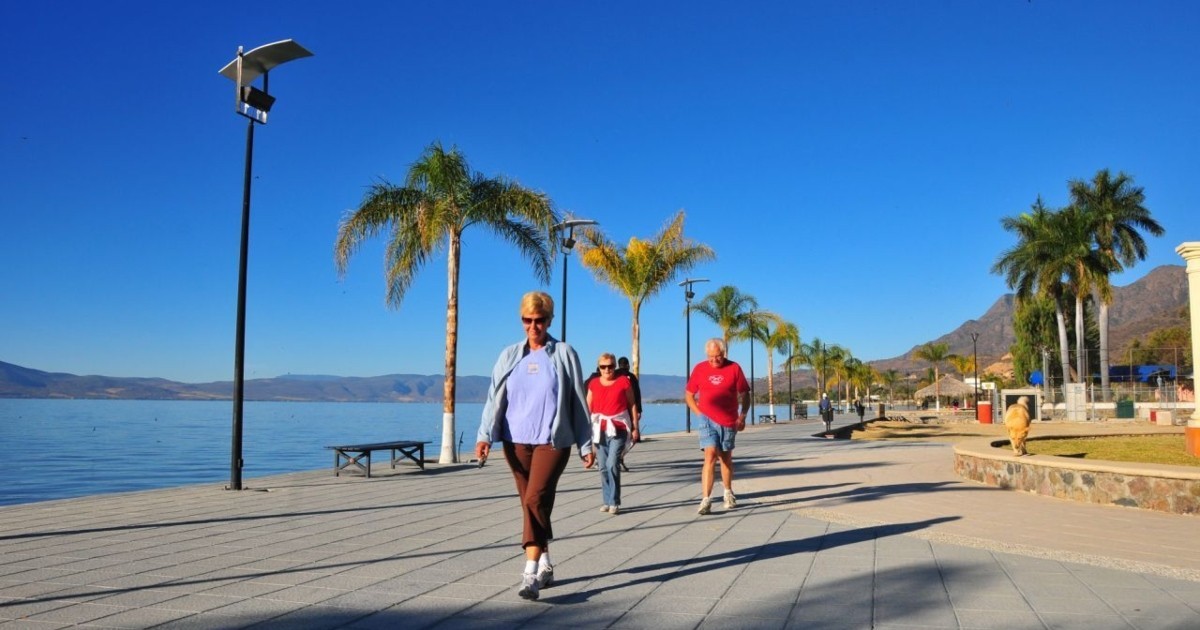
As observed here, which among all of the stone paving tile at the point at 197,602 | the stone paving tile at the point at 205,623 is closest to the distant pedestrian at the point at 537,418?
the stone paving tile at the point at 205,623

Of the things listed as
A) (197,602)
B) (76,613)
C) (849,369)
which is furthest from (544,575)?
(849,369)

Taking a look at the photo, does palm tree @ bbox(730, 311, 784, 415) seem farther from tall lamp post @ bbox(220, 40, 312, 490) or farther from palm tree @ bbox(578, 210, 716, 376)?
tall lamp post @ bbox(220, 40, 312, 490)

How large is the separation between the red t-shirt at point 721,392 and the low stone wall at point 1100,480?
424 centimetres

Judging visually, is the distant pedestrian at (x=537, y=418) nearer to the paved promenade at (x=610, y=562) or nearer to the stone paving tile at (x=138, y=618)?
the paved promenade at (x=610, y=562)

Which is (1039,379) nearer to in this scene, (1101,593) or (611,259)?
(611,259)

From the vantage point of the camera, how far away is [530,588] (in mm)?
4785

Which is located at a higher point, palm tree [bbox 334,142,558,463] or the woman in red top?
palm tree [bbox 334,142,558,463]

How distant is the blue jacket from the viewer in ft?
16.4

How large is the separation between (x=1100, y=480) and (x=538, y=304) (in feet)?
24.6

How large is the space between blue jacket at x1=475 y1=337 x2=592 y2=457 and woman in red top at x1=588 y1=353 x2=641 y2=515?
3641 millimetres

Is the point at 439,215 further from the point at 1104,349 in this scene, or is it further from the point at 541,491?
the point at 1104,349

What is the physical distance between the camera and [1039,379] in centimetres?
6706

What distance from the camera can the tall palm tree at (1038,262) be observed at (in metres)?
47.7

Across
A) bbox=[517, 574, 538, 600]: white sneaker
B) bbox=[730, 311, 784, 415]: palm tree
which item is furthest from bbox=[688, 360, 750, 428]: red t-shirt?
bbox=[730, 311, 784, 415]: palm tree
